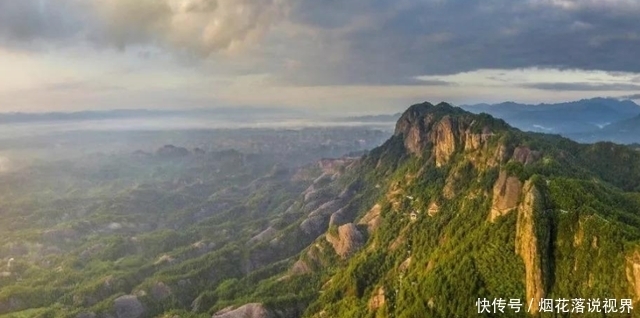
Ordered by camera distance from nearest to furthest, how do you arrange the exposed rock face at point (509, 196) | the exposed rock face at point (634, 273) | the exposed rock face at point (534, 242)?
the exposed rock face at point (634, 273), the exposed rock face at point (534, 242), the exposed rock face at point (509, 196)

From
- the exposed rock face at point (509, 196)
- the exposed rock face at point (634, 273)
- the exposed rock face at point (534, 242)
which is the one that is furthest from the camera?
the exposed rock face at point (509, 196)

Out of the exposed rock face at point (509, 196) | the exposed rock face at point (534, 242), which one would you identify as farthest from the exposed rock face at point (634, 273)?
the exposed rock face at point (509, 196)

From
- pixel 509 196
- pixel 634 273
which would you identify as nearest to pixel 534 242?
pixel 634 273

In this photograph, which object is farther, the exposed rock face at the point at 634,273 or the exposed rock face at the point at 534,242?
the exposed rock face at the point at 534,242

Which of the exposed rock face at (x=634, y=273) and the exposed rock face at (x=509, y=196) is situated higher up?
the exposed rock face at (x=509, y=196)

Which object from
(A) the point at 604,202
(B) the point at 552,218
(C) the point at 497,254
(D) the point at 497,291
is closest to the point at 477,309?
(D) the point at 497,291

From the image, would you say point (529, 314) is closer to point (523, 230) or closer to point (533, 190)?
point (523, 230)

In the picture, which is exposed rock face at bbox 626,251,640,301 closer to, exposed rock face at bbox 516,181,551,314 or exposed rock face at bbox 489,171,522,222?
exposed rock face at bbox 516,181,551,314

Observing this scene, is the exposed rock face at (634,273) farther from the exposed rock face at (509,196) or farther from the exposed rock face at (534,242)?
the exposed rock face at (509,196)
